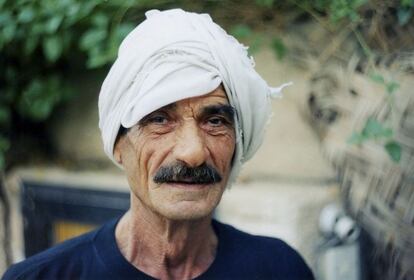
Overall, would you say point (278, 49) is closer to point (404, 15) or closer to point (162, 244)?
point (404, 15)

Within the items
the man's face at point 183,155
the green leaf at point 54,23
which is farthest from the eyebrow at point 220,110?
the green leaf at point 54,23

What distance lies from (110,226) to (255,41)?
3.31 feet

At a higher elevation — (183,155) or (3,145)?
(183,155)

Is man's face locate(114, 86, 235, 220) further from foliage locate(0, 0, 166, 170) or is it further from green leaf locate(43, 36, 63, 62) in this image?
green leaf locate(43, 36, 63, 62)

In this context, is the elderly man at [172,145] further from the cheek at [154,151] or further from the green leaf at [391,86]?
the green leaf at [391,86]

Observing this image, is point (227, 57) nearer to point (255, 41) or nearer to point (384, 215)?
point (255, 41)

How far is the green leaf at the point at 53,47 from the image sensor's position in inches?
97.2

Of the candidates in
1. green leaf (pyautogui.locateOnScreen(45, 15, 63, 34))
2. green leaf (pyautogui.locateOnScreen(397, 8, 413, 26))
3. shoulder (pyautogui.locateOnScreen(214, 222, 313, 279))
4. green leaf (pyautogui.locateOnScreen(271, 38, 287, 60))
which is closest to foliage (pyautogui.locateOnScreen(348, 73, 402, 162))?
green leaf (pyautogui.locateOnScreen(397, 8, 413, 26))

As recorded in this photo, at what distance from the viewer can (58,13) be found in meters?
2.42

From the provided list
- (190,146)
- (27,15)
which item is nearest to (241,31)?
(27,15)

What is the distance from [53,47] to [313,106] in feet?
3.39

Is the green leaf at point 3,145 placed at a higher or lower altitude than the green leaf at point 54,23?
lower

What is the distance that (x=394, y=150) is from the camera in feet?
6.78

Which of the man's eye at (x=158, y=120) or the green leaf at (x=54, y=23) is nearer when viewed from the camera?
the man's eye at (x=158, y=120)
